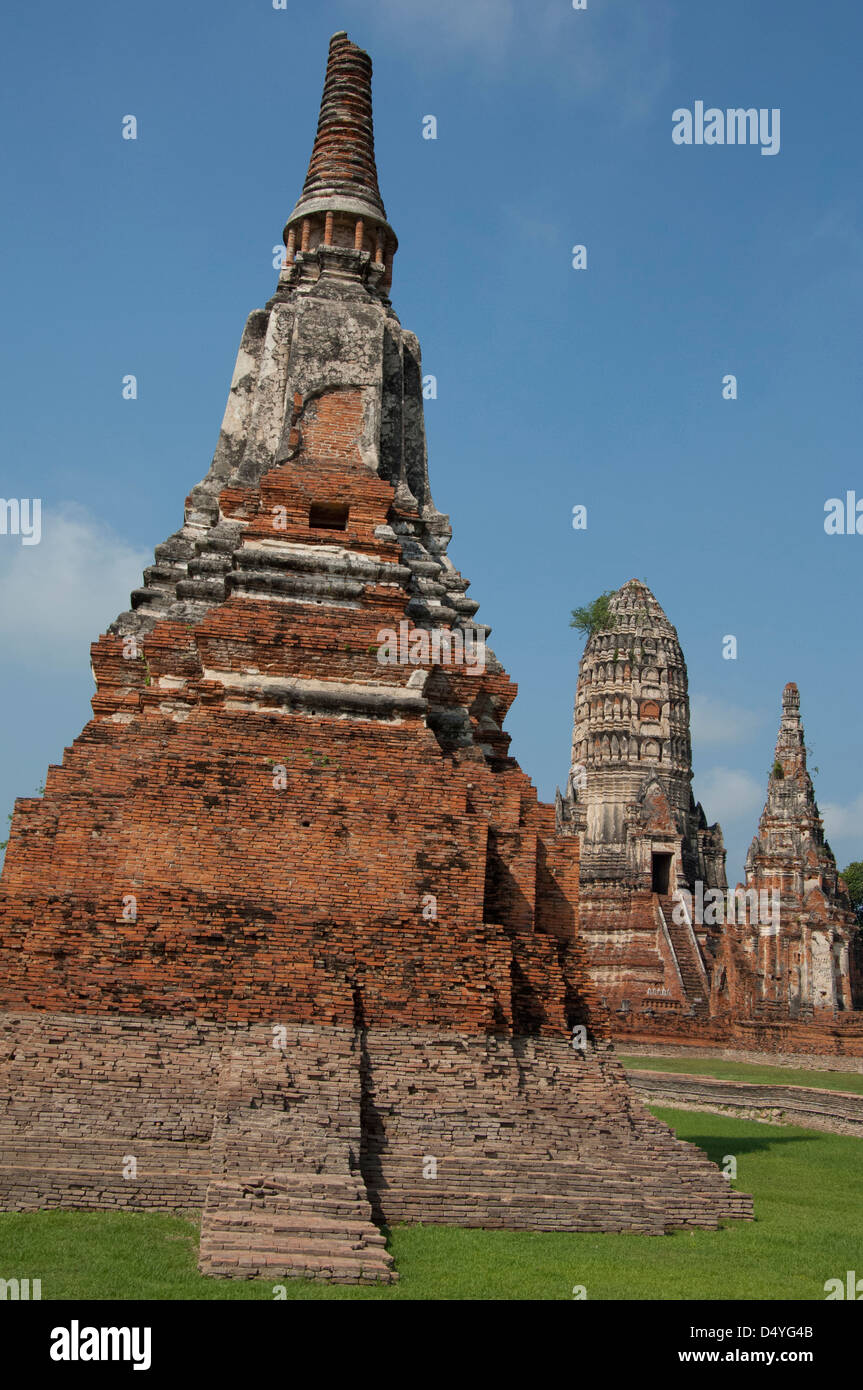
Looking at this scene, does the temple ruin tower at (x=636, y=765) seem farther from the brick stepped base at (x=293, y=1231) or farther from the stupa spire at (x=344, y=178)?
the brick stepped base at (x=293, y=1231)

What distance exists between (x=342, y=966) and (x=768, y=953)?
133 ft

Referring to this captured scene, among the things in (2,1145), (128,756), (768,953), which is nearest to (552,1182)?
(2,1145)

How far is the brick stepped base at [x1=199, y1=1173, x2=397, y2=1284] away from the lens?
29.4 ft

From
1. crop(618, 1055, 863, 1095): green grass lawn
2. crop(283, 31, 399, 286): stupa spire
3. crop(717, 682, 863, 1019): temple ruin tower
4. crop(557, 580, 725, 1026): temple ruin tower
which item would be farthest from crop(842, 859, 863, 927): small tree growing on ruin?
crop(283, 31, 399, 286): stupa spire

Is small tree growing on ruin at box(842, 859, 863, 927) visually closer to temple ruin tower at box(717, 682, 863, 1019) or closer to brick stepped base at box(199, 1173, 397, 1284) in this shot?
temple ruin tower at box(717, 682, 863, 1019)

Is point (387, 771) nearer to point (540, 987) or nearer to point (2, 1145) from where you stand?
point (540, 987)

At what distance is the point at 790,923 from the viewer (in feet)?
165

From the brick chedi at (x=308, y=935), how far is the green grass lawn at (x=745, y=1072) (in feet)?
52.2

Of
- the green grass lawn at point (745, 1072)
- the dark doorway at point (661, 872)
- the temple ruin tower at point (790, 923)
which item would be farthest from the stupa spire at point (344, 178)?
the dark doorway at point (661, 872)

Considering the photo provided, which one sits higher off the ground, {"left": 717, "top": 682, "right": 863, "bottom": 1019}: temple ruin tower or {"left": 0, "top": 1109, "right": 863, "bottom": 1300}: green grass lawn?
{"left": 717, "top": 682, "right": 863, "bottom": 1019}: temple ruin tower

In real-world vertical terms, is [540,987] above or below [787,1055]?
above

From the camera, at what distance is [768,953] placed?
5006 cm

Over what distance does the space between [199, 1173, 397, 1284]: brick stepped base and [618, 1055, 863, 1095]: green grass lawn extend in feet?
63.2

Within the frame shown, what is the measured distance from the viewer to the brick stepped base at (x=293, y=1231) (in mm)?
8969
